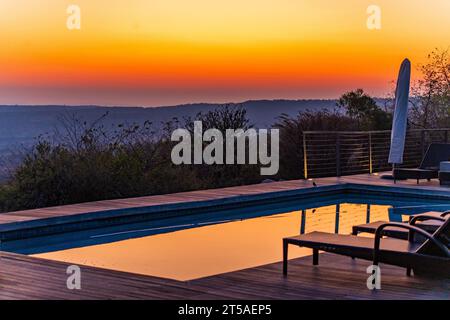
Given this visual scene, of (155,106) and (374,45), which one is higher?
(374,45)

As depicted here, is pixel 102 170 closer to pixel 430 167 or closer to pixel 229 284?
pixel 430 167

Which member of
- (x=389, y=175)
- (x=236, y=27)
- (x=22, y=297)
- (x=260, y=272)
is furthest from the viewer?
(x=236, y=27)

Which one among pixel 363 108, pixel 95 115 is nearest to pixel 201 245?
pixel 95 115

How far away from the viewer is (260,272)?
519cm

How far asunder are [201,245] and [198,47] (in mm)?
8065

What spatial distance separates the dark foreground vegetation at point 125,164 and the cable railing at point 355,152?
0.31m

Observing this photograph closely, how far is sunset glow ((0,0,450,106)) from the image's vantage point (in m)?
12.9

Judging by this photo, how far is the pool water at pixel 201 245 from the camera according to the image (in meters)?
6.15

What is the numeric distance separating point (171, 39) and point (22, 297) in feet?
34.1

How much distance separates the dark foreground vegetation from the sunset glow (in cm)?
142

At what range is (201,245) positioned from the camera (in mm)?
7379

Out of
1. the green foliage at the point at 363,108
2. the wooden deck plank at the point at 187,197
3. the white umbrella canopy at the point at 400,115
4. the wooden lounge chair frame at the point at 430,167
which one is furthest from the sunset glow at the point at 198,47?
the wooden deck plank at the point at 187,197
